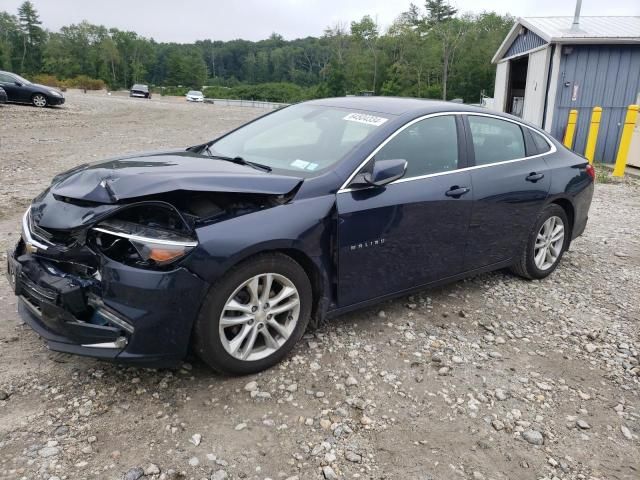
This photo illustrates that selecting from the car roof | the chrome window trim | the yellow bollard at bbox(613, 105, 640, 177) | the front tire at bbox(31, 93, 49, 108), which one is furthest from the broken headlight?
the front tire at bbox(31, 93, 49, 108)

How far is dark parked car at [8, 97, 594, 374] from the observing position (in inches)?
108

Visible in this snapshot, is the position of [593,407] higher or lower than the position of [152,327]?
lower

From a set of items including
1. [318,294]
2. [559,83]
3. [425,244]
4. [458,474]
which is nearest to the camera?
[458,474]

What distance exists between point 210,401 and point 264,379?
357 mm

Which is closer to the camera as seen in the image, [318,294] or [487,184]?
[318,294]

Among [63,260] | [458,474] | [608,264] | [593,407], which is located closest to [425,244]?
[593,407]

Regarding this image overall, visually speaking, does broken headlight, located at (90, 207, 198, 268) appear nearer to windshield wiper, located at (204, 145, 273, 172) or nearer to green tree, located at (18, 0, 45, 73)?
windshield wiper, located at (204, 145, 273, 172)

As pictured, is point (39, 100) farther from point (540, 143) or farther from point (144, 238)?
point (144, 238)

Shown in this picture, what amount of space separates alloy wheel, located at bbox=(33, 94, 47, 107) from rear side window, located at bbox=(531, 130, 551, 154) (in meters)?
21.1

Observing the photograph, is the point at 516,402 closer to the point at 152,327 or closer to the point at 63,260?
the point at 152,327

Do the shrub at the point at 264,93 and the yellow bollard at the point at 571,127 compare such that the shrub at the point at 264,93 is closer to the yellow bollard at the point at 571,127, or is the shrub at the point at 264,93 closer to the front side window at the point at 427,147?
the yellow bollard at the point at 571,127

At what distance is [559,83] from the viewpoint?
13469mm

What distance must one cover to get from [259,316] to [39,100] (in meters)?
21.6

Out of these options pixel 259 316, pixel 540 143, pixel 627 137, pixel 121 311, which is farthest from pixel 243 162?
pixel 627 137
